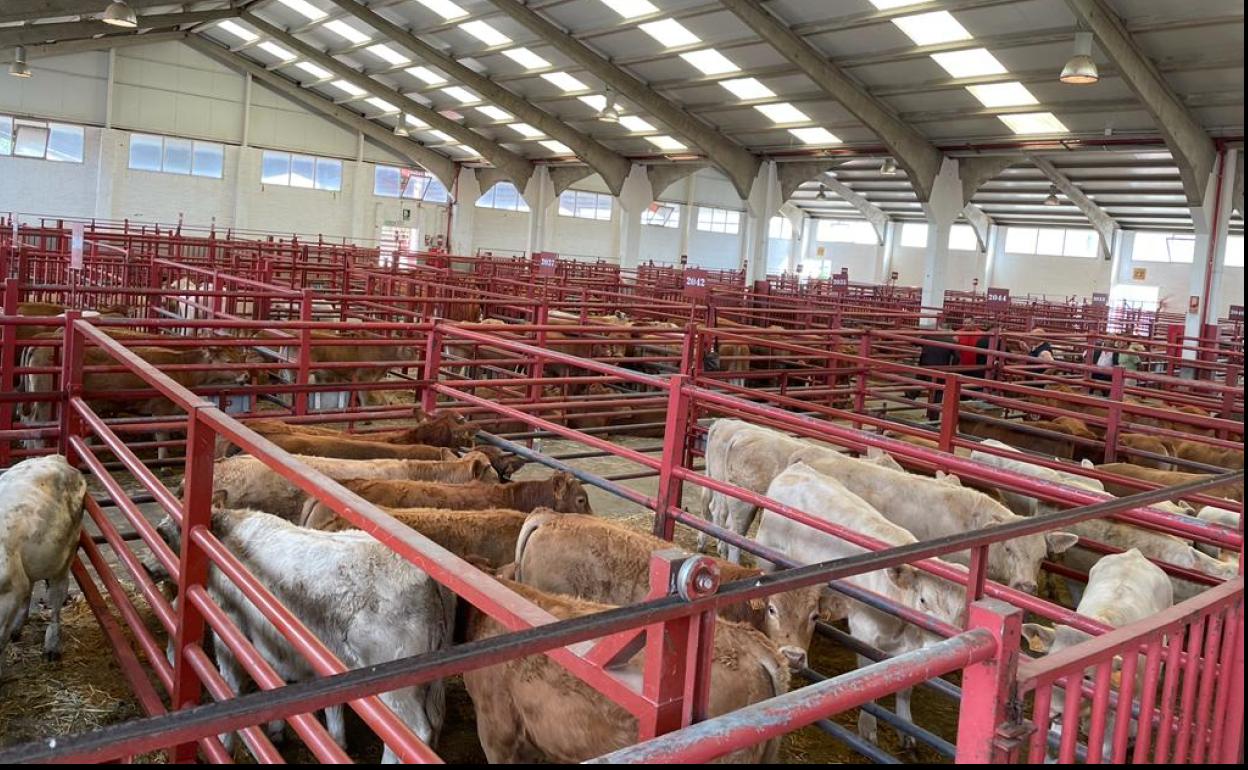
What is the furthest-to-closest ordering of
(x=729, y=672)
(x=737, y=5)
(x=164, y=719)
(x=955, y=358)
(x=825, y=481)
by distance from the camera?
(x=737, y=5) < (x=955, y=358) < (x=825, y=481) < (x=729, y=672) < (x=164, y=719)

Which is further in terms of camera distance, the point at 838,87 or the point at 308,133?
the point at 308,133

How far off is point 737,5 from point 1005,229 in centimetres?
2351

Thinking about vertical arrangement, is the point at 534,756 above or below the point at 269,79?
below

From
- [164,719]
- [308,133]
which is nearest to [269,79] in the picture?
[308,133]

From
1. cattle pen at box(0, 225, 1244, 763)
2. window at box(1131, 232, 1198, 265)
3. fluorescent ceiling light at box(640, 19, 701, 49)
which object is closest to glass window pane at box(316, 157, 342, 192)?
fluorescent ceiling light at box(640, 19, 701, 49)

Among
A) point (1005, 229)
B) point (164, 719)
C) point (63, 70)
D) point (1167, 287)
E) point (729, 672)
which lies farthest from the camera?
point (1005, 229)

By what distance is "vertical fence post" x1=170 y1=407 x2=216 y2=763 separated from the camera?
3.03 m

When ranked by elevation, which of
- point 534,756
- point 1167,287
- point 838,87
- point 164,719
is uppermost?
point 838,87

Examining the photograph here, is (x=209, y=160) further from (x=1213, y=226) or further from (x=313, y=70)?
(x=1213, y=226)

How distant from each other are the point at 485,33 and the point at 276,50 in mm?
9417

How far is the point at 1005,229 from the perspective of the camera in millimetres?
35594

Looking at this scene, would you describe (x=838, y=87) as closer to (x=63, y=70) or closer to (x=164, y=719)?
(x=164, y=719)

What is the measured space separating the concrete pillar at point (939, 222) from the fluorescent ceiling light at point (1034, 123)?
2080 millimetres

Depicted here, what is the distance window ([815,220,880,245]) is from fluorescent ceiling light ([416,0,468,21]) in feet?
75.0
